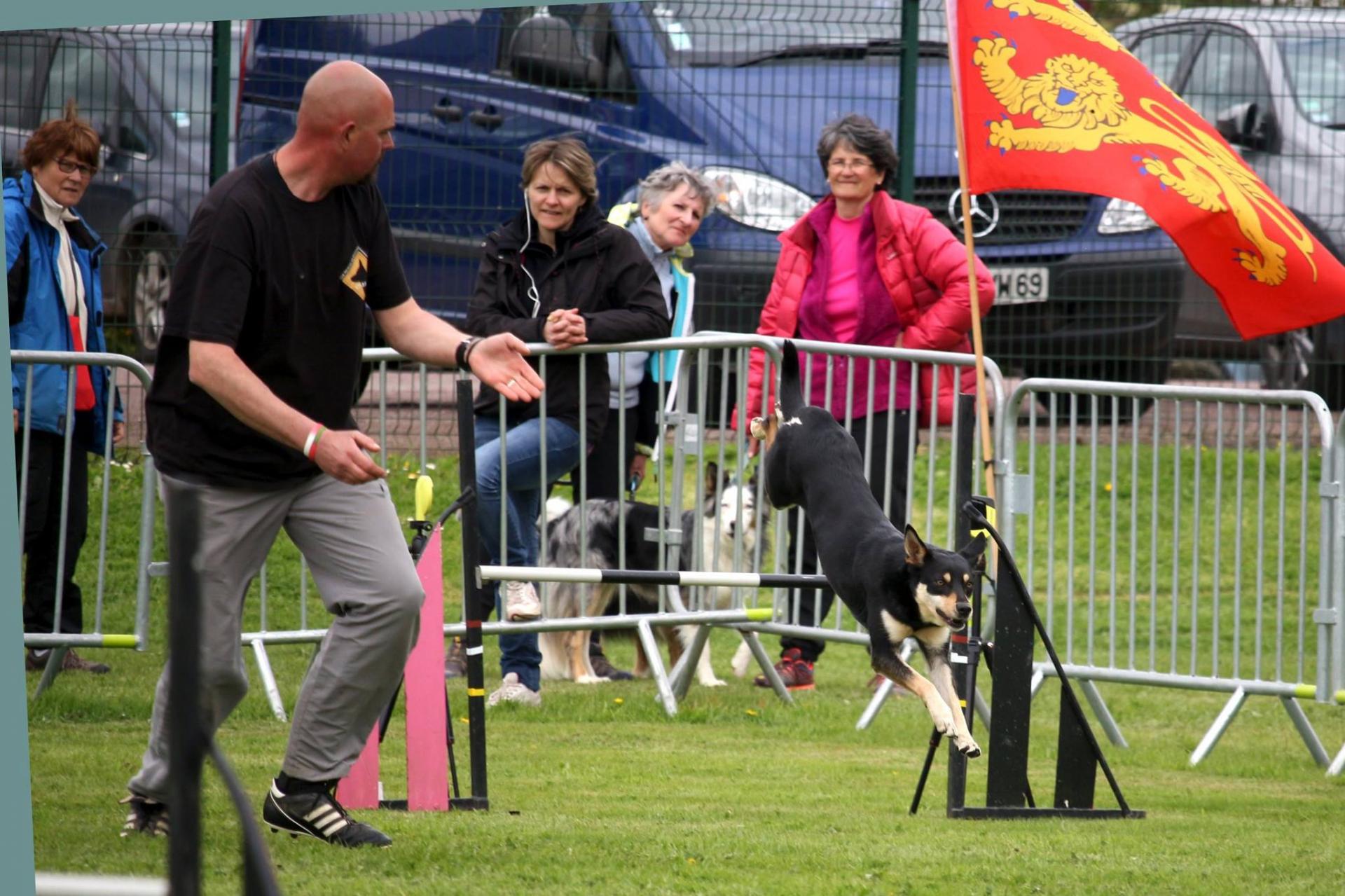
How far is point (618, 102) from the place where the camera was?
33.5 ft

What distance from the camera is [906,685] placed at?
5355 millimetres

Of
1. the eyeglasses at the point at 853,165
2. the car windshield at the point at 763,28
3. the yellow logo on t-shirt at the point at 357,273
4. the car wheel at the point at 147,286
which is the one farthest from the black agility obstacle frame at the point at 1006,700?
the car wheel at the point at 147,286

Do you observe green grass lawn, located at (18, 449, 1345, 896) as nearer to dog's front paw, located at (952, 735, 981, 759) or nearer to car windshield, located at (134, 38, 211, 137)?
dog's front paw, located at (952, 735, 981, 759)

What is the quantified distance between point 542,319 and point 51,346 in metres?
2.12

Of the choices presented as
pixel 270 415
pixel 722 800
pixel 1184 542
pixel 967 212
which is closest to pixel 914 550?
pixel 722 800

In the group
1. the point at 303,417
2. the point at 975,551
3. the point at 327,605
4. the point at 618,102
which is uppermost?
the point at 618,102

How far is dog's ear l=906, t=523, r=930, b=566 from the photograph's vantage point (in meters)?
5.20

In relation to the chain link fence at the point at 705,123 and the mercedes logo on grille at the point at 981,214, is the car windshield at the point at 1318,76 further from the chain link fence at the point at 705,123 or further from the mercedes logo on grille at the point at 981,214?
the mercedes logo on grille at the point at 981,214

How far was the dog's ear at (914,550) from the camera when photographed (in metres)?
5.20

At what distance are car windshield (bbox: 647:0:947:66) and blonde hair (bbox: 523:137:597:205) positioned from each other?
2.81m

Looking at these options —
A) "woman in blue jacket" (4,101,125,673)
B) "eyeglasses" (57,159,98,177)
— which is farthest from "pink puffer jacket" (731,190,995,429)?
"eyeglasses" (57,159,98,177)

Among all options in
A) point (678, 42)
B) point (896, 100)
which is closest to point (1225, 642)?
point (896, 100)

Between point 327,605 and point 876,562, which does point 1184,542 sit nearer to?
point 876,562

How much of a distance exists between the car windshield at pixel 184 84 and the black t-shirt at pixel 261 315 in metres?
5.38
